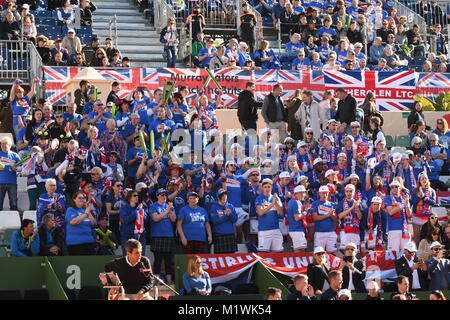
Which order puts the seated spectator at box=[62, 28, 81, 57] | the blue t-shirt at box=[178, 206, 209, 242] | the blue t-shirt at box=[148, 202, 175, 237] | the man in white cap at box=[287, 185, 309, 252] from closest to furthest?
the blue t-shirt at box=[148, 202, 175, 237] < the blue t-shirt at box=[178, 206, 209, 242] < the man in white cap at box=[287, 185, 309, 252] < the seated spectator at box=[62, 28, 81, 57]

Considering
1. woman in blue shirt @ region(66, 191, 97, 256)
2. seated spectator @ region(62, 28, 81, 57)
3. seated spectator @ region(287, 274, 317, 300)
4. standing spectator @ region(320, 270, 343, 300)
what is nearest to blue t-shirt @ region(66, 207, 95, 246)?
woman in blue shirt @ region(66, 191, 97, 256)

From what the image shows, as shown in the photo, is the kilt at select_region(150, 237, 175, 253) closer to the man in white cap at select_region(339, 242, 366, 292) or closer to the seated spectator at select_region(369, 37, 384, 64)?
the man in white cap at select_region(339, 242, 366, 292)

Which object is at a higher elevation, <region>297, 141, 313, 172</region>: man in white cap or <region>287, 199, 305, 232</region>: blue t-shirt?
<region>297, 141, 313, 172</region>: man in white cap

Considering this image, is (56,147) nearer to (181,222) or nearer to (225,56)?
(181,222)

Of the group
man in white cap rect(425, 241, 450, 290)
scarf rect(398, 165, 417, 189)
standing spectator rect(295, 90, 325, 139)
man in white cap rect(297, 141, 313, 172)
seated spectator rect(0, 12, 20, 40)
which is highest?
seated spectator rect(0, 12, 20, 40)

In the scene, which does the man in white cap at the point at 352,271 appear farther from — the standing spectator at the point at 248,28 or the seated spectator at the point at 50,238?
the standing spectator at the point at 248,28

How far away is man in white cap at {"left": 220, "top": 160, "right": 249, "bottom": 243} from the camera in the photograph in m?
21.0

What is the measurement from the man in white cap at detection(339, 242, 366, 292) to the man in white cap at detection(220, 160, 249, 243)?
2.34m

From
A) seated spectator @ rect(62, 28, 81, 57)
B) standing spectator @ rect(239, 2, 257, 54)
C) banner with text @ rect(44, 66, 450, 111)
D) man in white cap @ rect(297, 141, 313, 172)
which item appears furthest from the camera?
standing spectator @ rect(239, 2, 257, 54)

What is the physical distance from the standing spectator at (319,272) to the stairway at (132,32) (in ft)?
33.3

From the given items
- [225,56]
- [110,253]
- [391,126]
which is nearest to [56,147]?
[110,253]

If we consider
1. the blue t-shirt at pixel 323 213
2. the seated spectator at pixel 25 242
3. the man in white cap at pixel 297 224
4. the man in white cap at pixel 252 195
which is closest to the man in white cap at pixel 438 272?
the blue t-shirt at pixel 323 213

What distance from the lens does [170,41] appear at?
27781 millimetres

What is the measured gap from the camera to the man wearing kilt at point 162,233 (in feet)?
65.0
